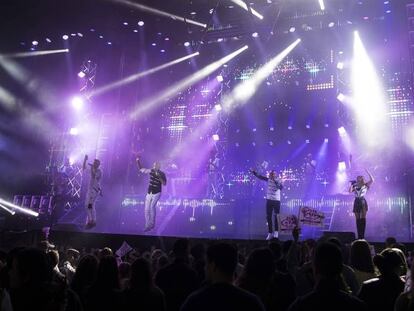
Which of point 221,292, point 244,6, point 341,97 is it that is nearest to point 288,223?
point 221,292

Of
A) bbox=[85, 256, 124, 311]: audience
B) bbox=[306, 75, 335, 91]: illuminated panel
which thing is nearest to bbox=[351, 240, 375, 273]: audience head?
bbox=[85, 256, 124, 311]: audience

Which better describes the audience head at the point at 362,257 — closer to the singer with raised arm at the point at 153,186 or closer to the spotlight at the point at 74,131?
the singer with raised arm at the point at 153,186

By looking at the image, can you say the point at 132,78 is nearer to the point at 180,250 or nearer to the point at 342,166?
the point at 342,166

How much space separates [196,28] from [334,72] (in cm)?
666

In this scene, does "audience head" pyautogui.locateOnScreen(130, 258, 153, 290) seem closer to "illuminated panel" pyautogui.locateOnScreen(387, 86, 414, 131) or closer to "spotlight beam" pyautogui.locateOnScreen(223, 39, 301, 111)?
"illuminated panel" pyautogui.locateOnScreen(387, 86, 414, 131)

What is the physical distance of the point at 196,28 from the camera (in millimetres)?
18438

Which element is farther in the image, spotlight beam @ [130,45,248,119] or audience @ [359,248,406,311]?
spotlight beam @ [130,45,248,119]

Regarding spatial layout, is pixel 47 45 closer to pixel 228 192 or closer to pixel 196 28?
pixel 196 28

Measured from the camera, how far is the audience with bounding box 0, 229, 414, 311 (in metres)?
2.49

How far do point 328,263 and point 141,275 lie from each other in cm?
168

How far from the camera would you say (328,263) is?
2.72m

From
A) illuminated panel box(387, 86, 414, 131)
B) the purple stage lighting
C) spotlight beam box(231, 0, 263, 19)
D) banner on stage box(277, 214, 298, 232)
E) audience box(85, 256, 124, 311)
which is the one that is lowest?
audience box(85, 256, 124, 311)

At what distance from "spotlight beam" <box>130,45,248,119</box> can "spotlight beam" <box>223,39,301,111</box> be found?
1.39m

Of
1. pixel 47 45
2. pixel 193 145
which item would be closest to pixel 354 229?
pixel 193 145
